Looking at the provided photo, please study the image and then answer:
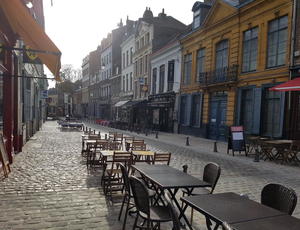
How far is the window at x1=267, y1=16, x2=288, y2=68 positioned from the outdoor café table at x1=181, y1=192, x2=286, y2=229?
12352mm

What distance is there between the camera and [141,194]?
3232mm

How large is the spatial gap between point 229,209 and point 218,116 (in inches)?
631

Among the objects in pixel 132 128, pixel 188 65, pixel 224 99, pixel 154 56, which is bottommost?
pixel 132 128

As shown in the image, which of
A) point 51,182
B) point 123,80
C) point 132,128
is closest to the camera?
point 51,182

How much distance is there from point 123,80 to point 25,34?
35.4 m

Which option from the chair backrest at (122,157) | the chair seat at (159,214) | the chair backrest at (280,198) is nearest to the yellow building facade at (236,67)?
the chair backrest at (122,157)

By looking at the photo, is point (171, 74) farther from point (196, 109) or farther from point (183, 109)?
point (196, 109)

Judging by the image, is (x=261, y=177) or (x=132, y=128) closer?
(x=261, y=177)

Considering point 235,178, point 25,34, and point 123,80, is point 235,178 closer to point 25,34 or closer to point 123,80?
point 25,34

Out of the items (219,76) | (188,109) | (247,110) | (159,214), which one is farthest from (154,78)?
(159,214)

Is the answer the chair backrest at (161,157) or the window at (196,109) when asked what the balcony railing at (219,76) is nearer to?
the window at (196,109)

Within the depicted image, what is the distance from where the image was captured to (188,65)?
74.4 feet

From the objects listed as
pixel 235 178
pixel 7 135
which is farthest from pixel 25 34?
pixel 235 178

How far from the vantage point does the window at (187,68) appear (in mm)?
22344
